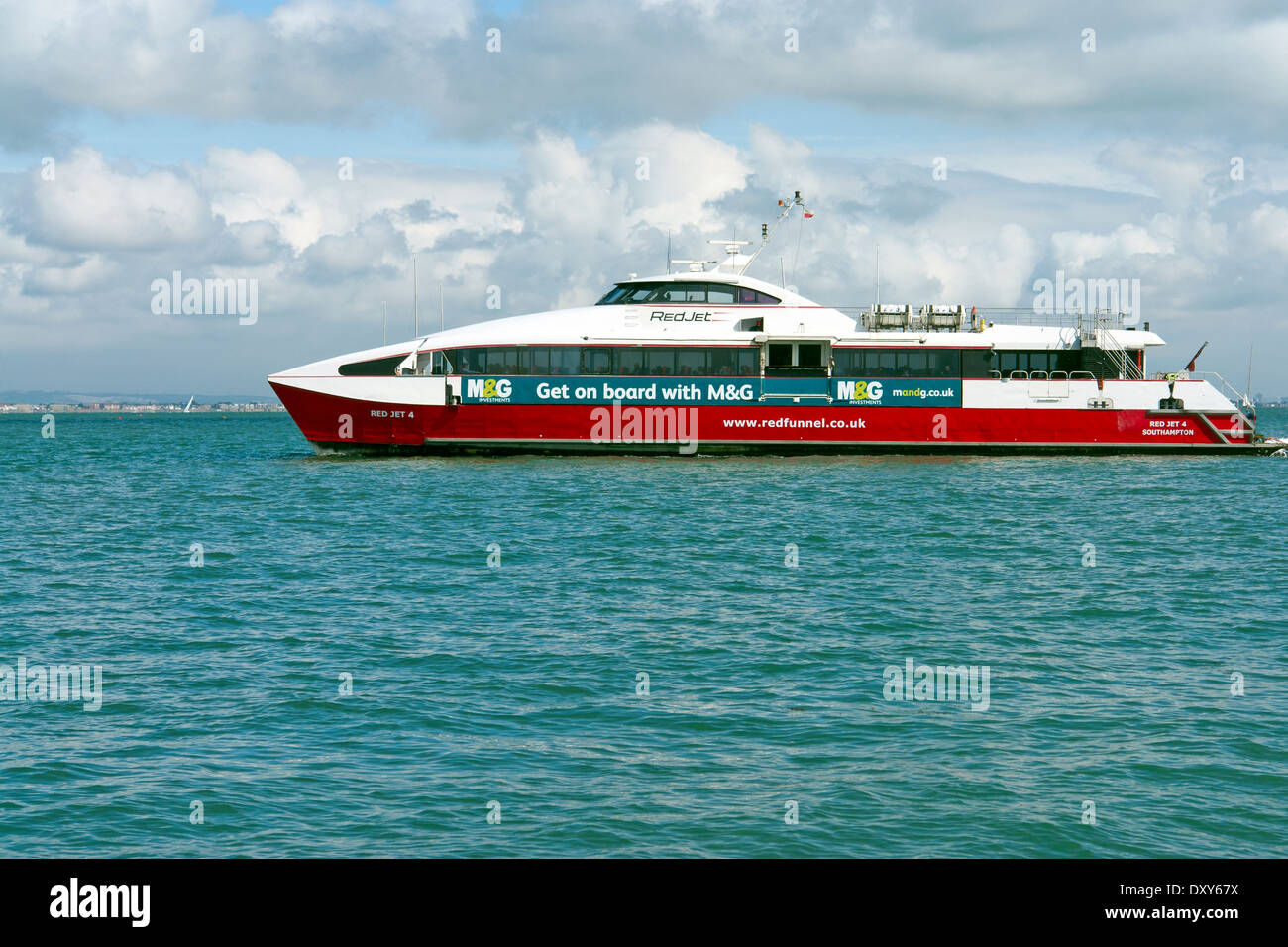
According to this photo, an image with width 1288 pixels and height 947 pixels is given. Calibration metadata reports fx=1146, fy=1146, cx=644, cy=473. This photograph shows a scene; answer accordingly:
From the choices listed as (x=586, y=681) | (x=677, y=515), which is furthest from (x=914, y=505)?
(x=586, y=681)

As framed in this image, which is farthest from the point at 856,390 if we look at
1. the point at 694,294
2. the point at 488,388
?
the point at 488,388

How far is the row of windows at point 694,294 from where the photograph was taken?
41.2m

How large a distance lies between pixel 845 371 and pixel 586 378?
936 centimetres

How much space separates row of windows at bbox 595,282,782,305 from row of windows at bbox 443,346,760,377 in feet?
5.72

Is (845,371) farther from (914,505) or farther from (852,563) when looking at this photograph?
(852,563)

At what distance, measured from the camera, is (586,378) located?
4069 cm

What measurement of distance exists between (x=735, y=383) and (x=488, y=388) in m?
8.78

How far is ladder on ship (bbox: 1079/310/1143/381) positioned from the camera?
42344 mm

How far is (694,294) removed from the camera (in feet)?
136

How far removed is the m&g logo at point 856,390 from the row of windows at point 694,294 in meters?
3.93

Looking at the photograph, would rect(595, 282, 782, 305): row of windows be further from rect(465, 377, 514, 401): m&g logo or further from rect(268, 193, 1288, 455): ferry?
rect(465, 377, 514, 401): m&g logo

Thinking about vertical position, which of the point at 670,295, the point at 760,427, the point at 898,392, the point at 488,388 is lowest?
the point at 760,427

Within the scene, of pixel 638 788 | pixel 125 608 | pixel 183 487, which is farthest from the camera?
pixel 183 487

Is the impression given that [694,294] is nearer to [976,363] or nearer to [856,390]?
[856,390]
